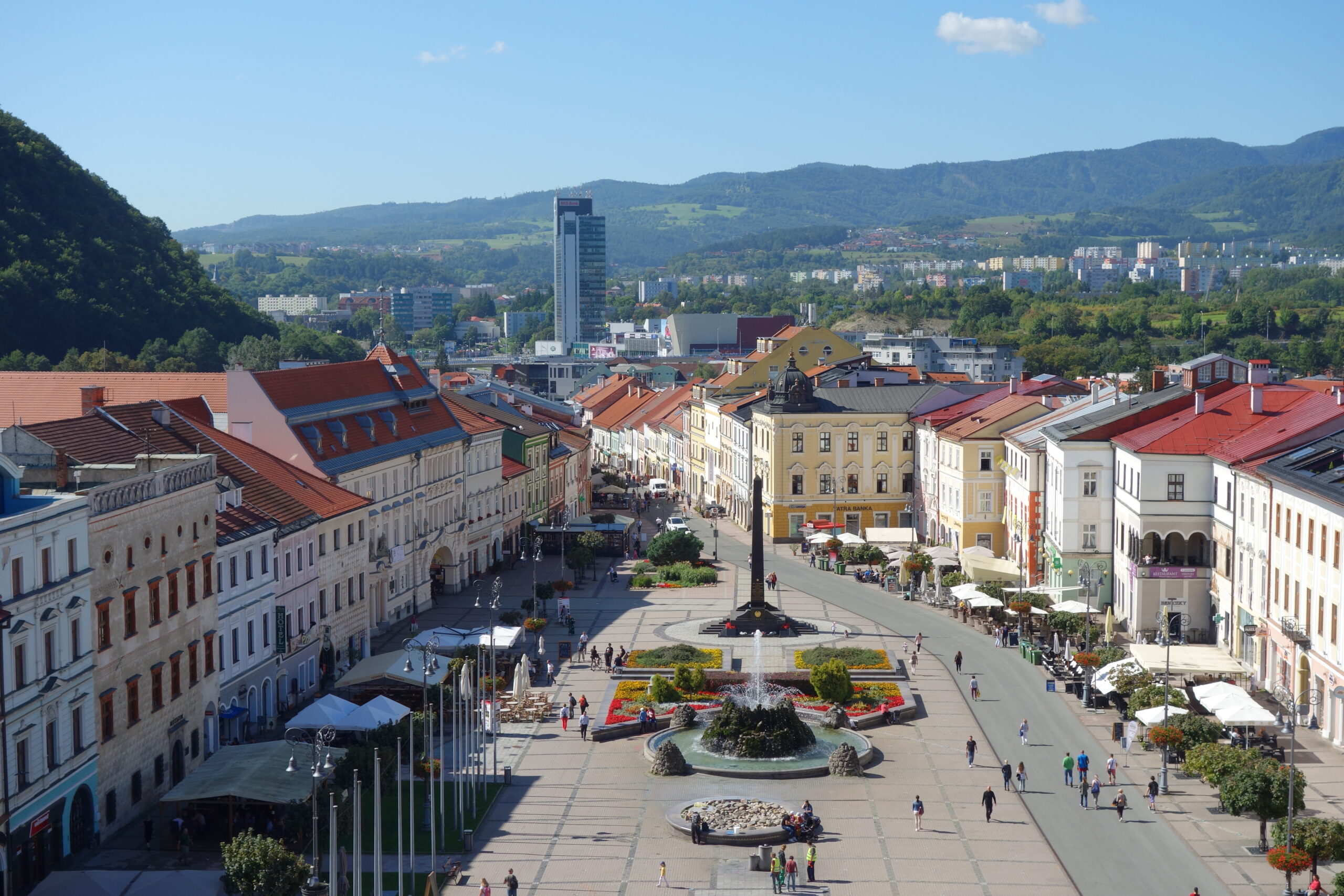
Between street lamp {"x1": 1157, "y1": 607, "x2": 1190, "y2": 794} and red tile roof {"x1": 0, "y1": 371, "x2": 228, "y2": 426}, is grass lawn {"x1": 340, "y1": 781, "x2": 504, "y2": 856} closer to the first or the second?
street lamp {"x1": 1157, "y1": 607, "x2": 1190, "y2": 794}

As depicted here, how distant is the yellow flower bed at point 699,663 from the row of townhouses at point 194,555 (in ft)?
35.2

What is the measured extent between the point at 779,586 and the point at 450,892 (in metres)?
46.5

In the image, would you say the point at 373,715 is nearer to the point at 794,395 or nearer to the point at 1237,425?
the point at 1237,425

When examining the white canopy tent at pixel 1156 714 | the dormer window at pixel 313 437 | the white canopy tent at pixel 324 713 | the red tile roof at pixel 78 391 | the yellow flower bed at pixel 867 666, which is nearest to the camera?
the white canopy tent at pixel 324 713

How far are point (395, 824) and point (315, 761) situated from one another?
11.0 m

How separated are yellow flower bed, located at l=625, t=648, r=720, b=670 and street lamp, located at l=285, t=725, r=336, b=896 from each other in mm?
15749

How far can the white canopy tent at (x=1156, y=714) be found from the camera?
154 feet

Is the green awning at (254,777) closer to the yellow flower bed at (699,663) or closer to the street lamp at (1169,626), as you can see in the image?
the yellow flower bed at (699,663)

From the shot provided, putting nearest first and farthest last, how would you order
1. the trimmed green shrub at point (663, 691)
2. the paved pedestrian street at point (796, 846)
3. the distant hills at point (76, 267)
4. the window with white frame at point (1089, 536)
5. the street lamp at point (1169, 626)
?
the paved pedestrian street at point (796, 846)
the street lamp at point (1169, 626)
the trimmed green shrub at point (663, 691)
the window with white frame at point (1089, 536)
the distant hills at point (76, 267)

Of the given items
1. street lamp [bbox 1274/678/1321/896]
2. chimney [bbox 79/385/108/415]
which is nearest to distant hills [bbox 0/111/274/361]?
chimney [bbox 79/385/108/415]

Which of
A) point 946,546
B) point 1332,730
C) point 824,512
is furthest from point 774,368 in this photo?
point 1332,730

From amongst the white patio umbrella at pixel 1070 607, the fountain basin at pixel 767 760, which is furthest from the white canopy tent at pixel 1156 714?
the white patio umbrella at pixel 1070 607

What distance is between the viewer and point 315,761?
102ft

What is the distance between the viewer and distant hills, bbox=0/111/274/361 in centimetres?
15050
